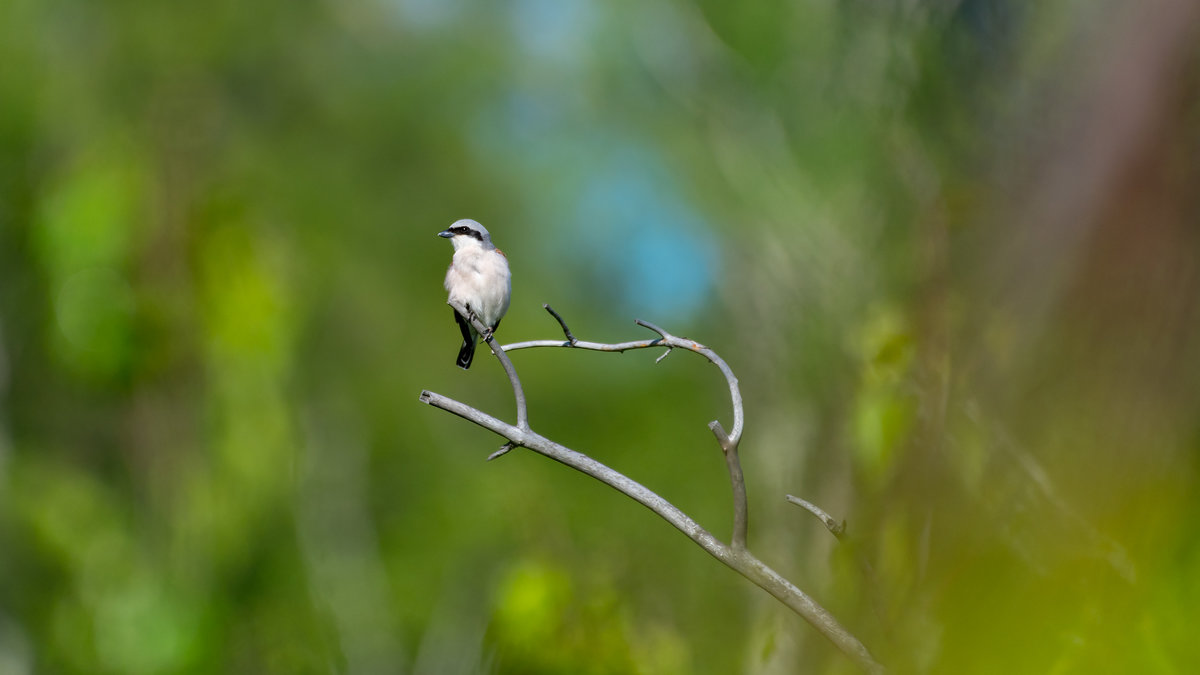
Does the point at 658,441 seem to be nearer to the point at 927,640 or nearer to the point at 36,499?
the point at 36,499

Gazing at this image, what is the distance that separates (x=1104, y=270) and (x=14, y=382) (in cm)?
1625

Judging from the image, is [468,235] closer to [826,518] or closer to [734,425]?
[734,425]

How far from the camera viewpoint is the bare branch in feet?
5.42

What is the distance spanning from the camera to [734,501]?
1.89 metres

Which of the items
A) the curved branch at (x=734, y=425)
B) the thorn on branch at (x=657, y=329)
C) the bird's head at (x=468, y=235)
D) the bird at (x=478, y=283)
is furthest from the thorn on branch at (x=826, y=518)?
the bird's head at (x=468, y=235)

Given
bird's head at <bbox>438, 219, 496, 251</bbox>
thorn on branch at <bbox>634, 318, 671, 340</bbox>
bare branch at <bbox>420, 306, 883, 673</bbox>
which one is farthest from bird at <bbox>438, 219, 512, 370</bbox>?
bare branch at <bbox>420, 306, 883, 673</bbox>

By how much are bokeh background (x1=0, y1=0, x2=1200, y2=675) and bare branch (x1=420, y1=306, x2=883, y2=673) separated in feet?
0.24

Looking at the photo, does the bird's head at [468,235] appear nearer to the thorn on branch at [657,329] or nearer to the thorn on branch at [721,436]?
the thorn on branch at [657,329]

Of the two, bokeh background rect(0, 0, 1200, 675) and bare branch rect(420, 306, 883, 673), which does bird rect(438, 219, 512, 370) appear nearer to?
bokeh background rect(0, 0, 1200, 675)

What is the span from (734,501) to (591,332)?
60.6 feet

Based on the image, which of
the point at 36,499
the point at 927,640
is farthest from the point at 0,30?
the point at 927,640

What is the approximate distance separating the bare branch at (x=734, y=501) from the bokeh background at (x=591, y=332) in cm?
7

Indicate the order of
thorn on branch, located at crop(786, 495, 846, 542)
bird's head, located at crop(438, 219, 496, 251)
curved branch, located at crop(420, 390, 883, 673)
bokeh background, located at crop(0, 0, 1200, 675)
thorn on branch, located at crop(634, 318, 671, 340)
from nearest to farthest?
1. bokeh background, located at crop(0, 0, 1200, 675)
2. curved branch, located at crop(420, 390, 883, 673)
3. thorn on branch, located at crop(786, 495, 846, 542)
4. thorn on branch, located at crop(634, 318, 671, 340)
5. bird's head, located at crop(438, 219, 496, 251)

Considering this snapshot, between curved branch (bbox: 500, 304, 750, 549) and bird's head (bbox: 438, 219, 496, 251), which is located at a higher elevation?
curved branch (bbox: 500, 304, 750, 549)
